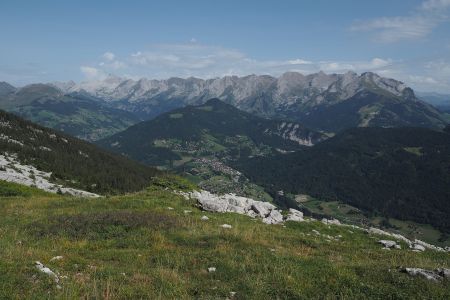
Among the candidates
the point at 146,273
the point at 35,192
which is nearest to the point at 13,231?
the point at 146,273

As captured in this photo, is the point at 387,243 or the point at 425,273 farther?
the point at 387,243

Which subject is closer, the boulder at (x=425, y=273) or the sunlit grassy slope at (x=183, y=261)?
the sunlit grassy slope at (x=183, y=261)

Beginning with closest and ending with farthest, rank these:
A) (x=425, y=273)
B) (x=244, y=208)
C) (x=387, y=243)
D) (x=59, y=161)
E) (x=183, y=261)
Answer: (x=425, y=273) → (x=183, y=261) → (x=387, y=243) → (x=244, y=208) → (x=59, y=161)

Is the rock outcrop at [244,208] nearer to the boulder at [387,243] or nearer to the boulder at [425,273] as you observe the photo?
the boulder at [387,243]

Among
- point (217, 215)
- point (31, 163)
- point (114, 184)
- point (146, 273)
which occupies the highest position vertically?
point (146, 273)

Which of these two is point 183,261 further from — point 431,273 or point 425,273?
point 431,273

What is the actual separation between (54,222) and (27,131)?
150 meters

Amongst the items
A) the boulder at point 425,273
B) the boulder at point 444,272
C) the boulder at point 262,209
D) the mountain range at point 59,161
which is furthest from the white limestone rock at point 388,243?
the mountain range at point 59,161

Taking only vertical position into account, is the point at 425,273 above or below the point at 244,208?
above

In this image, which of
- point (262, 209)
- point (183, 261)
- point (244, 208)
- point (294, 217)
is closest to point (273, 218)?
point (294, 217)

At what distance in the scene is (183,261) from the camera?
19.4 m

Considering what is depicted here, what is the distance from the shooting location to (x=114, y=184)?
14312 centimetres

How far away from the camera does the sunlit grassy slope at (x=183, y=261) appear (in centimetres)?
1555

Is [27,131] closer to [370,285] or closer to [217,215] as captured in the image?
[217,215]
